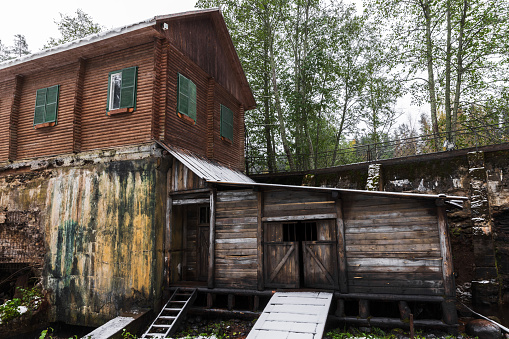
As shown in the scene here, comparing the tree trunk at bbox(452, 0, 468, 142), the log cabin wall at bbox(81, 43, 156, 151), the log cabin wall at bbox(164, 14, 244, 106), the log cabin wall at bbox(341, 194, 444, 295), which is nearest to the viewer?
the log cabin wall at bbox(341, 194, 444, 295)

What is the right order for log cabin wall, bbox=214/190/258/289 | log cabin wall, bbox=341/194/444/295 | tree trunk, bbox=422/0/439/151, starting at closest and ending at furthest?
log cabin wall, bbox=341/194/444/295
log cabin wall, bbox=214/190/258/289
tree trunk, bbox=422/0/439/151

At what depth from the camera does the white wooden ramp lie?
653 centimetres

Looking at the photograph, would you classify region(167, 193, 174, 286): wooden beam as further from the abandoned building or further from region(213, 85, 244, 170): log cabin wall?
region(213, 85, 244, 170): log cabin wall

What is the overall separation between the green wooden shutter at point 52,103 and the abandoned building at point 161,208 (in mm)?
57

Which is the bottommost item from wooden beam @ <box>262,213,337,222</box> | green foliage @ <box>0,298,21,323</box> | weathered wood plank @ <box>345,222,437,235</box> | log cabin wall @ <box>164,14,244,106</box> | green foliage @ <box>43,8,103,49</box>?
green foliage @ <box>0,298,21,323</box>

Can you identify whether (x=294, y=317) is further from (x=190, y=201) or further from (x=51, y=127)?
(x=51, y=127)

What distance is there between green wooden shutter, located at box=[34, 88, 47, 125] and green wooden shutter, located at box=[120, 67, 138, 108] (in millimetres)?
3822

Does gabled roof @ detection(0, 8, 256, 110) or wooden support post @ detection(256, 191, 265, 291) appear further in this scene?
gabled roof @ detection(0, 8, 256, 110)

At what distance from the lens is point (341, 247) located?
8602 mm

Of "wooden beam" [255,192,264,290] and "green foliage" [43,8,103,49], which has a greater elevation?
"green foliage" [43,8,103,49]

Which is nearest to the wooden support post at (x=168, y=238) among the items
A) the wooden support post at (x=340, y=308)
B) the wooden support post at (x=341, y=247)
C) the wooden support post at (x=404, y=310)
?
the wooden support post at (x=340, y=308)

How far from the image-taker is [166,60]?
10562 millimetres

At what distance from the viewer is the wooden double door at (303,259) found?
8.78 m

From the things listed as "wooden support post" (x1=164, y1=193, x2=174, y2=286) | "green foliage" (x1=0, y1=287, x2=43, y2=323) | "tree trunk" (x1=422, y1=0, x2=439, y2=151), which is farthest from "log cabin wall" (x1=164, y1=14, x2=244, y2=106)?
"tree trunk" (x1=422, y1=0, x2=439, y2=151)
